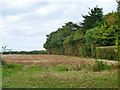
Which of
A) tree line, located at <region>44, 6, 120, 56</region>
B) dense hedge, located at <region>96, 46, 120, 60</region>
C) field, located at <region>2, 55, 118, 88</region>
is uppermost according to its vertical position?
tree line, located at <region>44, 6, 120, 56</region>

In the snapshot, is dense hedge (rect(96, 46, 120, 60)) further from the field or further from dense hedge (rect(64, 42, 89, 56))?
the field

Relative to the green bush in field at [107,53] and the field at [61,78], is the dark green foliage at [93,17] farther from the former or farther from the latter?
the field at [61,78]

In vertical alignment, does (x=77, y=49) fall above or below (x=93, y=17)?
below

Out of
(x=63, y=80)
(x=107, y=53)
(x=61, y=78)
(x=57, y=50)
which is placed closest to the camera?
(x=63, y=80)

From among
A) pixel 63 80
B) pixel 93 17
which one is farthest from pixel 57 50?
pixel 63 80

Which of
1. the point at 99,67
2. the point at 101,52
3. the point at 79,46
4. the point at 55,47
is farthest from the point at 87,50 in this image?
the point at 55,47

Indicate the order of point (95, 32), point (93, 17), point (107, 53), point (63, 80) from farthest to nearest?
point (93, 17), point (95, 32), point (107, 53), point (63, 80)

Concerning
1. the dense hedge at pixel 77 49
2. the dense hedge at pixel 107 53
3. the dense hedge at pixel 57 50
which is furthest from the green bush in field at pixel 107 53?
the dense hedge at pixel 57 50

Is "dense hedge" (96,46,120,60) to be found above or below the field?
above

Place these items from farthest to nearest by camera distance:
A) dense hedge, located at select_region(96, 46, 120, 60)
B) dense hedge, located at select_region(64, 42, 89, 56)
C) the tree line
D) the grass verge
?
dense hedge, located at select_region(64, 42, 89, 56), the tree line, dense hedge, located at select_region(96, 46, 120, 60), the grass verge

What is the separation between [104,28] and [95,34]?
233cm

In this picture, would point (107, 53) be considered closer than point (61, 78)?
No

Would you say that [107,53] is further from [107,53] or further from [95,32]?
[95,32]

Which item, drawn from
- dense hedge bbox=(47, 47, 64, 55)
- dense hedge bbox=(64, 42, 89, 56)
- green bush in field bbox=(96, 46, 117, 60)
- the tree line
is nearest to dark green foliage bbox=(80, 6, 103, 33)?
the tree line
